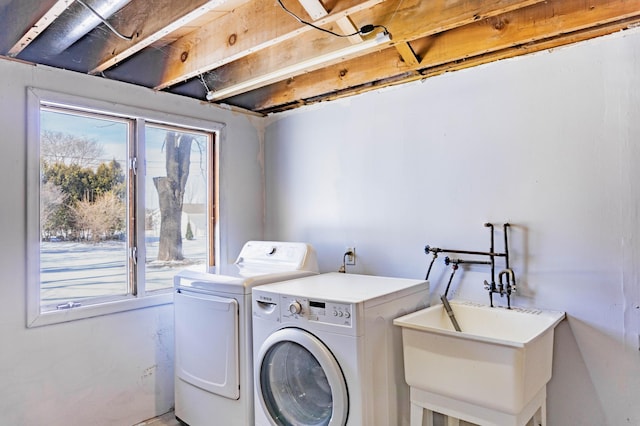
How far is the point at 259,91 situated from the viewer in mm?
3203

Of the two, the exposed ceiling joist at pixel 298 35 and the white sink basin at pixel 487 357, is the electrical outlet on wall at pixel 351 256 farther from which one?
the exposed ceiling joist at pixel 298 35

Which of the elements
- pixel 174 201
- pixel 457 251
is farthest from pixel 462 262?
pixel 174 201

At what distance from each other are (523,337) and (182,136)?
254 cm

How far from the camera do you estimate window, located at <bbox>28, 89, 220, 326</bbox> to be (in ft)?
7.36

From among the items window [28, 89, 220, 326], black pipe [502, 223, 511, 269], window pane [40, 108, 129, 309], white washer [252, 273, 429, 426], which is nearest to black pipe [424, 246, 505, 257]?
black pipe [502, 223, 511, 269]

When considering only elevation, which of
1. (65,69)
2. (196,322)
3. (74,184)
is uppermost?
(65,69)

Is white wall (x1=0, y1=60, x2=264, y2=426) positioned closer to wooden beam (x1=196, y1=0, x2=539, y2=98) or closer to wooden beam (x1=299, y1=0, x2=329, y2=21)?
wooden beam (x1=196, y1=0, x2=539, y2=98)

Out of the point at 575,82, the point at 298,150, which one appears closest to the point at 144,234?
the point at 298,150

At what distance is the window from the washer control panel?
1.18m

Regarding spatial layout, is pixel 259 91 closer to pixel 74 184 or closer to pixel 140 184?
pixel 140 184

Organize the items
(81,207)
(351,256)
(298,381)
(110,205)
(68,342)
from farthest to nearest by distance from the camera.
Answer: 1. (351,256)
2. (110,205)
3. (81,207)
4. (68,342)
5. (298,381)

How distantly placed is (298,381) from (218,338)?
0.53 m

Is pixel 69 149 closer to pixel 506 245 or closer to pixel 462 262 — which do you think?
pixel 462 262

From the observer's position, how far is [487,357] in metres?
1.63
